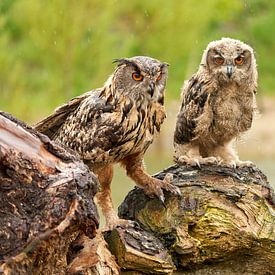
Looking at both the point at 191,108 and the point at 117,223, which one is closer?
the point at 117,223

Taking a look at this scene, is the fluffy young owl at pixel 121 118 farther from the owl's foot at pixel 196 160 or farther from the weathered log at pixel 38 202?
the weathered log at pixel 38 202

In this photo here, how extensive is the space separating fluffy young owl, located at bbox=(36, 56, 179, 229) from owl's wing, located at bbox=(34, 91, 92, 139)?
10 centimetres

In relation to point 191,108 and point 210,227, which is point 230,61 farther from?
point 210,227

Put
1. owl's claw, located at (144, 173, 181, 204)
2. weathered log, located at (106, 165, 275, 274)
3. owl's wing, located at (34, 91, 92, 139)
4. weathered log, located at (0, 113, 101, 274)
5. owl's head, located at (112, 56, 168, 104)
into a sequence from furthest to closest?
owl's wing, located at (34, 91, 92, 139) → owl's claw, located at (144, 173, 181, 204) → weathered log, located at (106, 165, 275, 274) → owl's head, located at (112, 56, 168, 104) → weathered log, located at (0, 113, 101, 274)

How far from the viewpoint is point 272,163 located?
45.7 ft

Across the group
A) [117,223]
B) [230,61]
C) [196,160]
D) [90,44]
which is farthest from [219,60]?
[90,44]

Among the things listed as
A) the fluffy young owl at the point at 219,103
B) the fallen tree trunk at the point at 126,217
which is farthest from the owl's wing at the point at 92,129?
the fluffy young owl at the point at 219,103

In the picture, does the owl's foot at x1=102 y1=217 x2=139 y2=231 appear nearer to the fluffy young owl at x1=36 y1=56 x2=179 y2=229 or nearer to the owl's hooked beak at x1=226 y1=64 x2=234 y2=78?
the fluffy young owl at x1=36 y1=56 x2=179 y2=229

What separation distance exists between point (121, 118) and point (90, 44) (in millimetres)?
12094

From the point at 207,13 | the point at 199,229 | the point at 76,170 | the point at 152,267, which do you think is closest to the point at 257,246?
the point at 199,229

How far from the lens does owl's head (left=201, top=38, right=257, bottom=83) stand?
582 centimetres

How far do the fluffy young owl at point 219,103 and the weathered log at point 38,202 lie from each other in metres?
1.86

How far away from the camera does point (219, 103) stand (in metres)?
5.97

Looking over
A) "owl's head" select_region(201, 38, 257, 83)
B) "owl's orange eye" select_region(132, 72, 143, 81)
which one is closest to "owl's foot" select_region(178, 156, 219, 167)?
"owl's head" select_region(201, 38, 257, 83)
